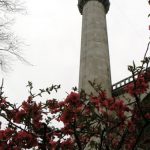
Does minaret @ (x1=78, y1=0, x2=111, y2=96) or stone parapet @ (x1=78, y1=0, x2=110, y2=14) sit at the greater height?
stone parapet @ (x1=78, y1=0, x2=110, y2=14)

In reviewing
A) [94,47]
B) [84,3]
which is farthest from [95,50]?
[84,3]

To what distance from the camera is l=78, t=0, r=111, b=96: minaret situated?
26344 mm

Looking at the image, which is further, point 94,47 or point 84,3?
point 84,3

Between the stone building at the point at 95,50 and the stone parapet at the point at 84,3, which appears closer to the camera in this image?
the stone building at the point at 95,50

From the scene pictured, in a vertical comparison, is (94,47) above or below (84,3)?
below

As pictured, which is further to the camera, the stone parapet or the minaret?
the stone parapet

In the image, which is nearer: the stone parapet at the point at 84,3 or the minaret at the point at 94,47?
the minaret at the point at 94,47

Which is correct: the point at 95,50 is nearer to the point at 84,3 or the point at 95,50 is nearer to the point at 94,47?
the point at 94,47

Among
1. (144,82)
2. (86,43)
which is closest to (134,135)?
(144,82)

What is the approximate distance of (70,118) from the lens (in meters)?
6.54

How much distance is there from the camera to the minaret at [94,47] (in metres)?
26.3

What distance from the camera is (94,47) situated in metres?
28.4

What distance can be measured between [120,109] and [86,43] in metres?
21.8

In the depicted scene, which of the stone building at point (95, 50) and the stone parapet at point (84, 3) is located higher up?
the stone parapet at point (84, 3)
